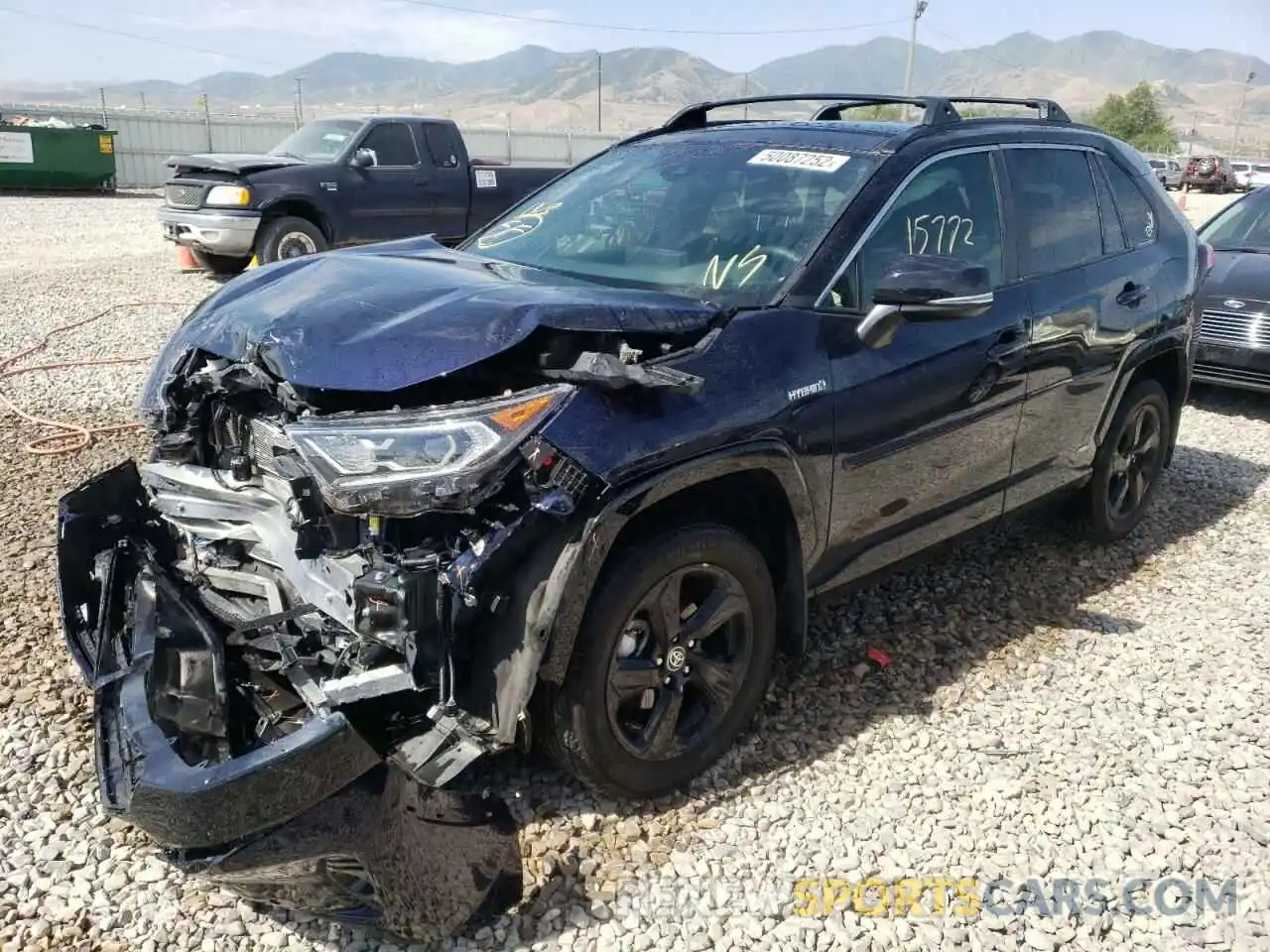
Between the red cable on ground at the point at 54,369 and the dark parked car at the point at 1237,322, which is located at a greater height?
the dark parked car at the point at 1237,322

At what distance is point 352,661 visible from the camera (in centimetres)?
251

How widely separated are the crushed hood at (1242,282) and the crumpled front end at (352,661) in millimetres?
7049

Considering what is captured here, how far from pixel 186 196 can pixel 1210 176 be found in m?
38.8

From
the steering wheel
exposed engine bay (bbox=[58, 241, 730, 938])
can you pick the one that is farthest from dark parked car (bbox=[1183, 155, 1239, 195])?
exposed engine bay (bbox=[58, 241, 730, 938])

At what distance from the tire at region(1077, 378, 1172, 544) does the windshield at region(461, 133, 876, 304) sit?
212 cm

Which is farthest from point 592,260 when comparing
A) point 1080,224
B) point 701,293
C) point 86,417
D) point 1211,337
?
point 1211,337

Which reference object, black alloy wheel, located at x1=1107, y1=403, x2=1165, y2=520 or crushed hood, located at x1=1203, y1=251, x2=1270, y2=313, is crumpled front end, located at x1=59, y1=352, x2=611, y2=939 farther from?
crushed hood, located at x1=1203, y1=251, x2=1270, y2=313

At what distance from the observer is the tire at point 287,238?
11.1m

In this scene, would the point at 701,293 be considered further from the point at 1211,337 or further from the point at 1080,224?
the point at 1211,337

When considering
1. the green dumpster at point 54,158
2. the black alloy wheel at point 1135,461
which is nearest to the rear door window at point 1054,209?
the black alloy wheel at point 1135,461

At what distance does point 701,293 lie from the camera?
10.5 ft

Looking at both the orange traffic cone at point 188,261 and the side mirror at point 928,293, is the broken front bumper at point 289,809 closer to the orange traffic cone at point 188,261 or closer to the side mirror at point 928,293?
the side mirror at point 928,293

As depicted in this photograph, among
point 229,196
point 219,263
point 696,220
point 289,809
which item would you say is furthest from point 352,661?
point 219,263

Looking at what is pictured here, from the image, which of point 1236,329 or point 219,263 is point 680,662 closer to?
point 1236,329
